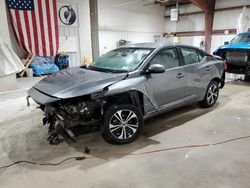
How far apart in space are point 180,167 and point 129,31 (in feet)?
39.1

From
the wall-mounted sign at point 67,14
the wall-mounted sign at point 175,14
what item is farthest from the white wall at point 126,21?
the wall-mounted sign at point 67,14

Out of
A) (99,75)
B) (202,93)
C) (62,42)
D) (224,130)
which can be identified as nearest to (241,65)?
(202,93)

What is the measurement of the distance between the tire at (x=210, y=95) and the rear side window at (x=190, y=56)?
658 mm

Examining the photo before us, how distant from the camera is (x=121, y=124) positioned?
2963 millimetres

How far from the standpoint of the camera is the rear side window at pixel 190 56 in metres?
3.85

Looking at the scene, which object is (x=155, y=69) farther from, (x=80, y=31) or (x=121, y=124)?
(x=80, y=31)

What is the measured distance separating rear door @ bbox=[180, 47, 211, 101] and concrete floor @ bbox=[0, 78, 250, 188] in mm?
463

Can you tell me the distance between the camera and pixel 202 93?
4242 millimetres

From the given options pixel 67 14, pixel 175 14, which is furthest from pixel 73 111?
pixel 175 14

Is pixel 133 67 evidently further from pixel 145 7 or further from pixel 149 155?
pixel 145 7

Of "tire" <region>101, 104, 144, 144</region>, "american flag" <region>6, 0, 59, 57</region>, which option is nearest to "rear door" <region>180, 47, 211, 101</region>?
"tire" <region>101, 104, 144, 144</region>

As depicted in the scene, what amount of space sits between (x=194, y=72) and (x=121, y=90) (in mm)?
1693

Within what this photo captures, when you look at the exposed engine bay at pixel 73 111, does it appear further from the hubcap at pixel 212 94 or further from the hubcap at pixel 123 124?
the hubcap at pixel 212 94

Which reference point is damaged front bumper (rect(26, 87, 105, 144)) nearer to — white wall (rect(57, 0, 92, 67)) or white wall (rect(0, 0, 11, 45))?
white wall (rect(0, 0, 11, 45))
